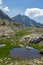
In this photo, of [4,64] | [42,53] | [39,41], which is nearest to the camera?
[4,64]

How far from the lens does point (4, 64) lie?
47.2 m

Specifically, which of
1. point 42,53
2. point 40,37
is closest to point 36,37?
point 40,37

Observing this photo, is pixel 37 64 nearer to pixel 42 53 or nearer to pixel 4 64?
pixel 4 64

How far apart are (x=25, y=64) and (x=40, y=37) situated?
97.1 metres

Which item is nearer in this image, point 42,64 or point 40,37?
point 42,64

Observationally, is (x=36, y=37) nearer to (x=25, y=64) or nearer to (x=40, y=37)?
(x=40, y=37)

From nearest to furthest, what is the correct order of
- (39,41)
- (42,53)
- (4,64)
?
1. (4,64)
2. (42,53)
3. (39,41)

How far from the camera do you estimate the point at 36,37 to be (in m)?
146

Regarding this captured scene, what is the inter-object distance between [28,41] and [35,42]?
266 inches

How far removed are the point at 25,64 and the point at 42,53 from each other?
38116mm

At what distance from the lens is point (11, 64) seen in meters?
47.2

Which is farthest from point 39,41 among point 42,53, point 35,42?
point 42,53

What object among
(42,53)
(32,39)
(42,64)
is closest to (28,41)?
(32,39)

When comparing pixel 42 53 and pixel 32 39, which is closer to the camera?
pixel 42 53
